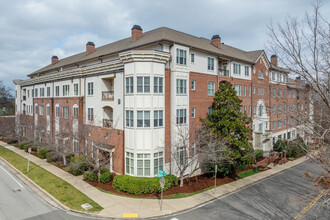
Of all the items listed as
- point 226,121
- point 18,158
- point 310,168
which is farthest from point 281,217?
point 18,158

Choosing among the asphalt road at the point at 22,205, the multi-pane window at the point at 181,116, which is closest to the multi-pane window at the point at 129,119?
the multi-pane window at the point at 181,116

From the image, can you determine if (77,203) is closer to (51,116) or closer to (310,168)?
(51,116)

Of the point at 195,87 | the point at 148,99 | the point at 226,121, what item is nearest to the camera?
the point at 148,99

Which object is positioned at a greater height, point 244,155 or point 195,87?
point 195,87

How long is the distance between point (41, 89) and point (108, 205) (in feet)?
97.7

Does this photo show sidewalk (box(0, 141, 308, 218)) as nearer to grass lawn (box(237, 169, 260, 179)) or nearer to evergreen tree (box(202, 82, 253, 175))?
grass lawn (box(237, 169, 260, 179))

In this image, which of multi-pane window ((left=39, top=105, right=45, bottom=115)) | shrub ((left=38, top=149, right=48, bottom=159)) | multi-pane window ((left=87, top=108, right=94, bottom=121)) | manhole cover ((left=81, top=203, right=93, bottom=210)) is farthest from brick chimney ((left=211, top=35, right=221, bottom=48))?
multi-pane window ((left=39, top=105, right=45, bottom=115))

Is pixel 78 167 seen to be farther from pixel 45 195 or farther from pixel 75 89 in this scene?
pixel 75 89

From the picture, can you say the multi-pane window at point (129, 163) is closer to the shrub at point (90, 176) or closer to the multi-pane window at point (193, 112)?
the shrub at point (90, 176)

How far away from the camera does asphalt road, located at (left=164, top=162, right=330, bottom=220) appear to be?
1466 cm

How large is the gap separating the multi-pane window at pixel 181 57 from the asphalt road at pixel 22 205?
51.9ft

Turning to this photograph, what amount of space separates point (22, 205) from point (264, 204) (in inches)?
724

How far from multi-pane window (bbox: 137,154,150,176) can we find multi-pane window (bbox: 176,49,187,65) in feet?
32.4

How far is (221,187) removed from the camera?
66.5ft
